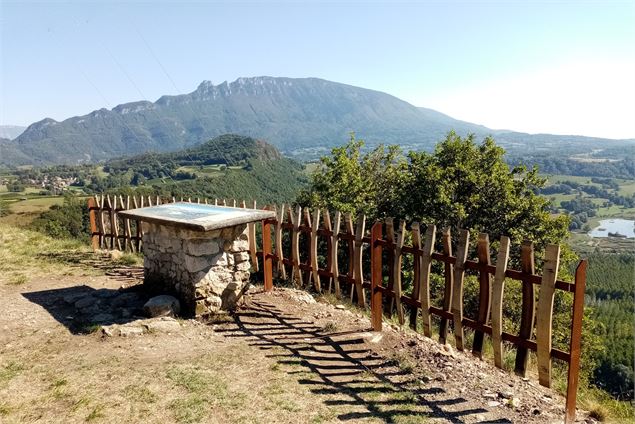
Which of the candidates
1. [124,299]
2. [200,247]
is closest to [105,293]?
[124,299]

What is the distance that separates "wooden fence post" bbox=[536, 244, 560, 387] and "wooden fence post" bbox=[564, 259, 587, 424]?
0.20m

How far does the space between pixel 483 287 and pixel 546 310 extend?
0.77 meters

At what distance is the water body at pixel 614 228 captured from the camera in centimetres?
12086

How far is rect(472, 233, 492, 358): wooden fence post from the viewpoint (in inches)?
174

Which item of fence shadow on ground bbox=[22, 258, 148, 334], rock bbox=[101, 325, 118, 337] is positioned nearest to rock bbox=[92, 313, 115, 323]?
fence shadow on ground bbox=[22, 258, 148, 334]

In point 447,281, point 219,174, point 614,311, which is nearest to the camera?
point 447,281

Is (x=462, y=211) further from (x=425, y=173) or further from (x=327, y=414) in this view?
(x=327, y=414)

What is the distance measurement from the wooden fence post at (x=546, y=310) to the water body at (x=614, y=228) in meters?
142

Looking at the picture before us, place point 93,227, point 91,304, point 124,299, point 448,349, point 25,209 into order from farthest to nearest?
point 25,209
point 93,227
point 124,299
point 91,304
point 448,349

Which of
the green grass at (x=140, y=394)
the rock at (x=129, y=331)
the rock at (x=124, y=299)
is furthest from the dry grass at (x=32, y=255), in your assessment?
the green grass at (x=140, y=394)

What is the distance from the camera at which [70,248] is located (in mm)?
11117

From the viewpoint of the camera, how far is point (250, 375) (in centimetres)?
466

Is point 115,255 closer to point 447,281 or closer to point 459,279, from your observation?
point 447,281

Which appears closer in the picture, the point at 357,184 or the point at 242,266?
the point at 242,266
